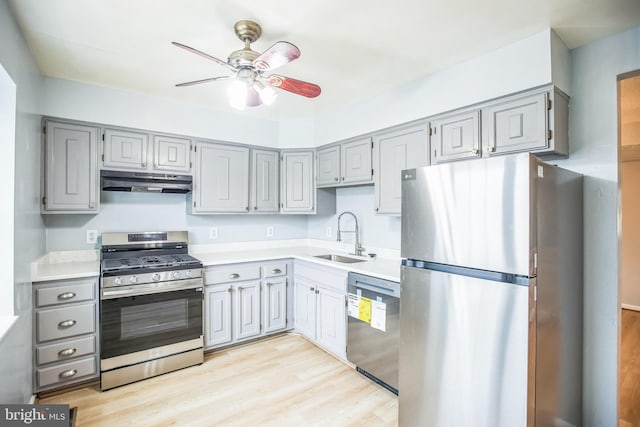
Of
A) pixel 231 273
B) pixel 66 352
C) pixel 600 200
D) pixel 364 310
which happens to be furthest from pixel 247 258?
pixel 600 200

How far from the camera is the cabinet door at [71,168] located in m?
2.56

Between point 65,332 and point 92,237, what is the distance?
0.88 meters

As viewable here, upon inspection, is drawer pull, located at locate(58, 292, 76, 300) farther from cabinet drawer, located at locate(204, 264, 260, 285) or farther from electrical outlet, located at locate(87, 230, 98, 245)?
cabinet drawer, located at locate(204, 264, 260, 285)

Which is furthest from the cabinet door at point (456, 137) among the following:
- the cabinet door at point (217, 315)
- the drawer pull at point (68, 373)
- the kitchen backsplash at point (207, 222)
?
the drawer pull at point (68, 373)

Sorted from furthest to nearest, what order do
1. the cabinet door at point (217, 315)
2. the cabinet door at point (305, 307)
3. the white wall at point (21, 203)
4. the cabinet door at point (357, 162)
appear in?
1. the cabinet door at point (305, 307)
2. the cabinet door at point (357, 162)
3. the cabinet door at point (217, 315)
4. the white wall at point (21, 203)

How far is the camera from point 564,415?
1.75 meters

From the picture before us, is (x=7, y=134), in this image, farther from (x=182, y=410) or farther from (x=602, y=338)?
(x=602, y=338)

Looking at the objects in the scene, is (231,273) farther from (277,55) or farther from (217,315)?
(277,55)

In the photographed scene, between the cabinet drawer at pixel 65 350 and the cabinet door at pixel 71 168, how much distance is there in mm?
1048

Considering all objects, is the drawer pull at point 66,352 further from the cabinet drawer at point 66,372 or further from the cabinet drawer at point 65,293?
the cabinet drawer at point 65,293

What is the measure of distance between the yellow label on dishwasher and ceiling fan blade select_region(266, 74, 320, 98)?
1613 millimetres

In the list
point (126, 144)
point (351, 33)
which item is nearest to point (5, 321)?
point (126, 144)

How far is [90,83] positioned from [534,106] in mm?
3449

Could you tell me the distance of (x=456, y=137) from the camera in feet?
7.62
